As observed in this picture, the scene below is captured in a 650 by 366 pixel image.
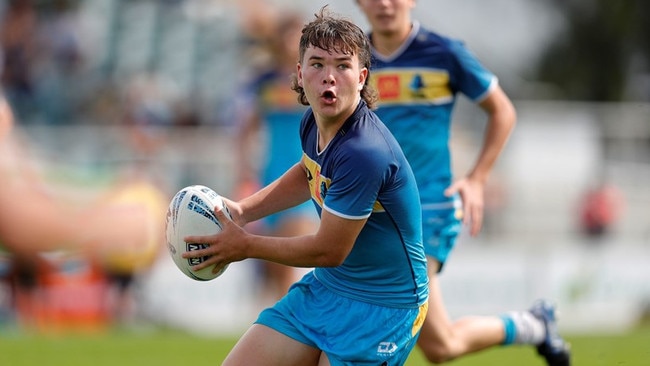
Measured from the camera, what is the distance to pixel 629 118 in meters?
18.3

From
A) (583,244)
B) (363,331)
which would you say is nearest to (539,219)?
(583,244)

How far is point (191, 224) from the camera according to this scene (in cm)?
442

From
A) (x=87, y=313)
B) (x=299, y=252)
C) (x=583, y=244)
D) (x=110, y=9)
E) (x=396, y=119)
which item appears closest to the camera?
(x=299, y=252)

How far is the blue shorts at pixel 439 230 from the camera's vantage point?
19.3 ft

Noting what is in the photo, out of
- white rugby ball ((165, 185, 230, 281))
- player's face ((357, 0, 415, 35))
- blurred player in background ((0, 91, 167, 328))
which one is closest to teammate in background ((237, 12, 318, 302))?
blurred player in background ((0, 91, 167, 328))

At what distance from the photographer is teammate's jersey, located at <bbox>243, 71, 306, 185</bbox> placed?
844cm

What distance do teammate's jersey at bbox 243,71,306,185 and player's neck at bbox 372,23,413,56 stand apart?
2462mm

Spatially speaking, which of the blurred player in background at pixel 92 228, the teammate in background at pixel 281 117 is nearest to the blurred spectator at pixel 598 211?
the blurred player in background at pixel 92 228

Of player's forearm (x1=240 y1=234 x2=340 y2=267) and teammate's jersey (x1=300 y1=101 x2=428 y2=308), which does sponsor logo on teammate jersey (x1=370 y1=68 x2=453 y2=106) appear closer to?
teammate's jersey (x1=300 y1=101 x2=428 y2=308)

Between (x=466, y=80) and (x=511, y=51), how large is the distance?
19911mm

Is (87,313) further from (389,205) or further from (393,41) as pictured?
(389,205)

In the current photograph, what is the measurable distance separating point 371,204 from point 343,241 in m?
0.18

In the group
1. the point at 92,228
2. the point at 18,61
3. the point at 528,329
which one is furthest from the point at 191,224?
the point at 18,61

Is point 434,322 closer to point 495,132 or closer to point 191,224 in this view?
point 495,132
